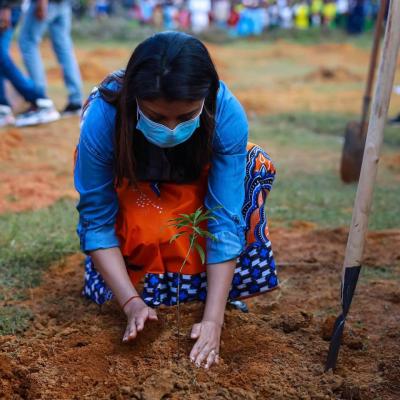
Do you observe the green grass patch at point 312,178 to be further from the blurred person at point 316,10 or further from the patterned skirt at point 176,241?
the blurred person at point 316,10

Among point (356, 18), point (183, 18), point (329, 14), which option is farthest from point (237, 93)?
point (183, 18)

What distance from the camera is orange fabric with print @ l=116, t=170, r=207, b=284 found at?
91.9 inches

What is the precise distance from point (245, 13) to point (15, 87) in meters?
16.9

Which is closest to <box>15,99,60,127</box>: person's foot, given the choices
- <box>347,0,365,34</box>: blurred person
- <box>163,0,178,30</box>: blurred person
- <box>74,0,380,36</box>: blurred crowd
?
<box>74,0,380,36</box>: blurred crowd

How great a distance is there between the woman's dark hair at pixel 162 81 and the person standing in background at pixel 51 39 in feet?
15.8

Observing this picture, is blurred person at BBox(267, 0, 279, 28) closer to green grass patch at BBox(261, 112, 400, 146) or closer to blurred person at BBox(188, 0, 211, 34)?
blurred person at BBox(188, 0, 211, 34)

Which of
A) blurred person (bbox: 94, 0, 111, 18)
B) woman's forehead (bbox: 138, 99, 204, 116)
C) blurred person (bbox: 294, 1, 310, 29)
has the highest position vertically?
woman's forehead (bbox: 138, 99, 204, 116)

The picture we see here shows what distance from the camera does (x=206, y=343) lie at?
213 cm

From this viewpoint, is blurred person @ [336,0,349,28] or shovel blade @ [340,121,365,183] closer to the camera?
shovel blade @ [340,121,365,183]

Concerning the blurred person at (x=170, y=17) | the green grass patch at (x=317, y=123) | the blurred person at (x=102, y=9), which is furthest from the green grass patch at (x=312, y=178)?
the blurred person at (x=102, y=9)

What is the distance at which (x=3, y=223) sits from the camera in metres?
3.79

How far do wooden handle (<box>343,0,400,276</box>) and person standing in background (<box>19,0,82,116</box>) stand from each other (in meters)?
5.18

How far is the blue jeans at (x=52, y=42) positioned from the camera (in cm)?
671

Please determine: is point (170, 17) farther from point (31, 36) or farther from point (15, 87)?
point (15, 87)
